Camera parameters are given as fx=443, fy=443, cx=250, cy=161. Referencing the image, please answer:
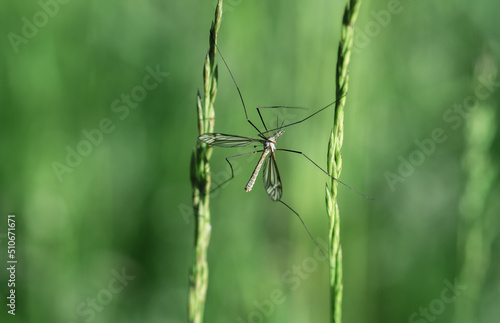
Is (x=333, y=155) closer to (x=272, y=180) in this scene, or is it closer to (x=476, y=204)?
(x=272, y=180)

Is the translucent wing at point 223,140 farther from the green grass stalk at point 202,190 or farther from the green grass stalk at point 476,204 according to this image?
the green grass stalk at point 476,204

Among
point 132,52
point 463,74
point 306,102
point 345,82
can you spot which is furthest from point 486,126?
point 132,52

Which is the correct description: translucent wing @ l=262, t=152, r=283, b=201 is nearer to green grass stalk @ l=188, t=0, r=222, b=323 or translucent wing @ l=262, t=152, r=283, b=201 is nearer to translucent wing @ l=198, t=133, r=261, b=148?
translucent wing @ l=198, t=133, r=261, b=148

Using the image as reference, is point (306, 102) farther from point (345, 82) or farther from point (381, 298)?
point (345, 82)

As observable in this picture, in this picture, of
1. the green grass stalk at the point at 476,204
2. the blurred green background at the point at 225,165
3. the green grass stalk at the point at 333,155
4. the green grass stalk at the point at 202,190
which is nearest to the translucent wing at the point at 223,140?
the green grass stalk at the point at 202,190

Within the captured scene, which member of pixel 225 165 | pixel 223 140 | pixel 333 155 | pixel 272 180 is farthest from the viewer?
pixel 225 165

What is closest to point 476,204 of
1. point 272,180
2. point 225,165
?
point 272,180
